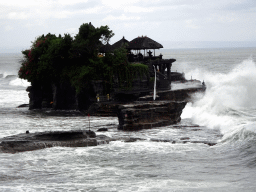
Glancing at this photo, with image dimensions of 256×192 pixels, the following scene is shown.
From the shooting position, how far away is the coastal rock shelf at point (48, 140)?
19314 mm

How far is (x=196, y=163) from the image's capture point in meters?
17.0

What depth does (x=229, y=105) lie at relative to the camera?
118 ft

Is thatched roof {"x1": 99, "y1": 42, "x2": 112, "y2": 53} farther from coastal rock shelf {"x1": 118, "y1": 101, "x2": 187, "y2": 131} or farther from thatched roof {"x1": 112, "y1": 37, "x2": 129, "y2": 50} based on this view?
coastal rock shelf {"x1": 118, "y1": 101, "x2": 187, "y2": 131}

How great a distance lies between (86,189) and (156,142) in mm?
8205

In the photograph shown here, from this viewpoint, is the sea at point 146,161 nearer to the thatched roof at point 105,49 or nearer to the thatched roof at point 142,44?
the thatched roof at point 105,49

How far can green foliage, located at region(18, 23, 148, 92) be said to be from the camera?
34594mm

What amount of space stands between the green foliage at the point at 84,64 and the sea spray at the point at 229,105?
277 inches

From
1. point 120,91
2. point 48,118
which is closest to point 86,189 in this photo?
point 48,118

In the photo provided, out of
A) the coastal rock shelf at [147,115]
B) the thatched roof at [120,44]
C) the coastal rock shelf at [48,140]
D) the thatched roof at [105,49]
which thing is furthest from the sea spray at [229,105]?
the thatched roof at [105,49]

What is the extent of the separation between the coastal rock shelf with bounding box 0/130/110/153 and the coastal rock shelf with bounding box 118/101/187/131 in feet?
12.0

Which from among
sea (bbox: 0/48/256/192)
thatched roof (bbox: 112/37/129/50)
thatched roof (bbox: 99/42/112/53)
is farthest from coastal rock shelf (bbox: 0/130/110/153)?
thatched roof (bbox: 112/37/129/50)

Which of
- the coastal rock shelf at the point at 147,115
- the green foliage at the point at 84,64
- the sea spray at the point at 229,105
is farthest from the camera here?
the green foliage at the point at 84,64

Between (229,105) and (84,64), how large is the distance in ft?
47.4

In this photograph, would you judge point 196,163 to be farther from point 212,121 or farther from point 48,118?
point 48,118
